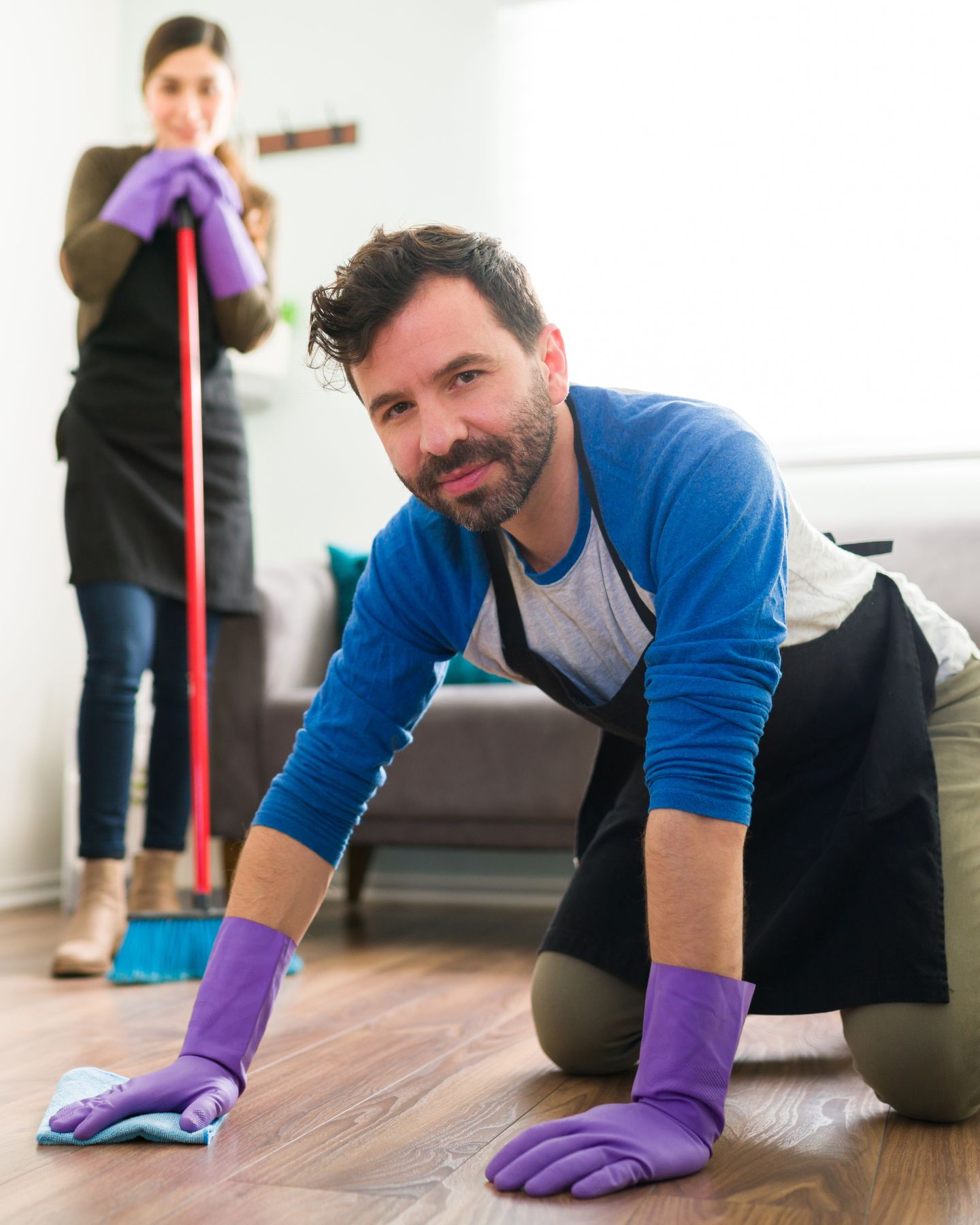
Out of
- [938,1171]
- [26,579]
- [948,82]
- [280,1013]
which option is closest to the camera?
[938,1171]

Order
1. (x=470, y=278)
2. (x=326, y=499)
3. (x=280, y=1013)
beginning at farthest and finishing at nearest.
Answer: (x=326, y=499), (x=280, y=1013), (x=470, y=278)

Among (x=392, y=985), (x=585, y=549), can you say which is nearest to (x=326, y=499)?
(x=392, y=985)

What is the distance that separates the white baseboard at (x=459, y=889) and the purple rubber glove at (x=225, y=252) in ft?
4.49

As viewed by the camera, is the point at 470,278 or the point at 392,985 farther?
the point at 392,985

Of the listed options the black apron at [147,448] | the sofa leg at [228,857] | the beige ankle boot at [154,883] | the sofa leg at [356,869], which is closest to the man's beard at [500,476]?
the black apron at [147,448]

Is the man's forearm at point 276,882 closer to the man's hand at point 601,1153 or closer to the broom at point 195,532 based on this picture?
the man's hand at point 601,1153

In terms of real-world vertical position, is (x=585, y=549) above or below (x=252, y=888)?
above

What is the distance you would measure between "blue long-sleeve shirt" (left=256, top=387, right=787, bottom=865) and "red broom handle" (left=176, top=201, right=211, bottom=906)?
0.88 m

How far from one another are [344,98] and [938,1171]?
2.92 metres

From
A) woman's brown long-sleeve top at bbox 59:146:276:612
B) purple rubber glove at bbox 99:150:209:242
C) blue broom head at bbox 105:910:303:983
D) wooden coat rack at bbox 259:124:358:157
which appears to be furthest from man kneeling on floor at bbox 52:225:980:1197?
wooden coat rack at bbox 259:124:358:157

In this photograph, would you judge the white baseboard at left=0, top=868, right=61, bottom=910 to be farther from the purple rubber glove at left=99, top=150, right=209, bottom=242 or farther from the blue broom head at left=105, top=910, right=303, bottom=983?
the purple rubber glove at left=99, top=150, right=209, bottom=242

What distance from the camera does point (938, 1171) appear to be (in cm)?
98

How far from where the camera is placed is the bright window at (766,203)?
274cm

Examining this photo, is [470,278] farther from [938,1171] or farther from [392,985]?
[392,985]
